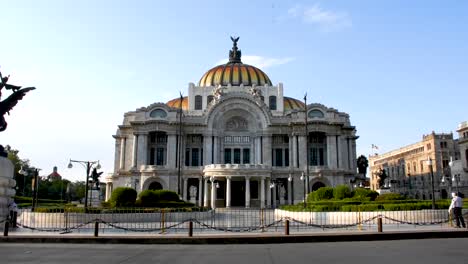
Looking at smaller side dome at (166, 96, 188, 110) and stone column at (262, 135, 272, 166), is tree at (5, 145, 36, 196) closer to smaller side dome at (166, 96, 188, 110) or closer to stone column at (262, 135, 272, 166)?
smaller side dome at (166, 96, 188, 110)

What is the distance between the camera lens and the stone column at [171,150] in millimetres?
65312

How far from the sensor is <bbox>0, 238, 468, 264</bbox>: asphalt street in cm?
1294

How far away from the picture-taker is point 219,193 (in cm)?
6562

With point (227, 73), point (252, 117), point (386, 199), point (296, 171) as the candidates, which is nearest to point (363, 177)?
point (296, 171)

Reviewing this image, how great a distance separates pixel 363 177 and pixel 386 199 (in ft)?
146

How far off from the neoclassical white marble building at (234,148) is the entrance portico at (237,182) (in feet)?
0.59

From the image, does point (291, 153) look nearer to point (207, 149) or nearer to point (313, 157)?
point (313, 157)

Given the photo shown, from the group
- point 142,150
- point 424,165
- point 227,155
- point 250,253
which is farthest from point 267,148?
point 424,165

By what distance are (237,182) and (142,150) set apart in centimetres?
1640

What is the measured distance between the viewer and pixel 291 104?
7875cm

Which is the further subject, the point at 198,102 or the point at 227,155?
the point at 198,102

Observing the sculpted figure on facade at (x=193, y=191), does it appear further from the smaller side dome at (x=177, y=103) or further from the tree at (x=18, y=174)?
the tree at (x=18, y=174)

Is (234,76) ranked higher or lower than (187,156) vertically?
higher

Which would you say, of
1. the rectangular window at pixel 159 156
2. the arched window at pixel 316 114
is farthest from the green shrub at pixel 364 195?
the rectangular window at pixel 159 156
